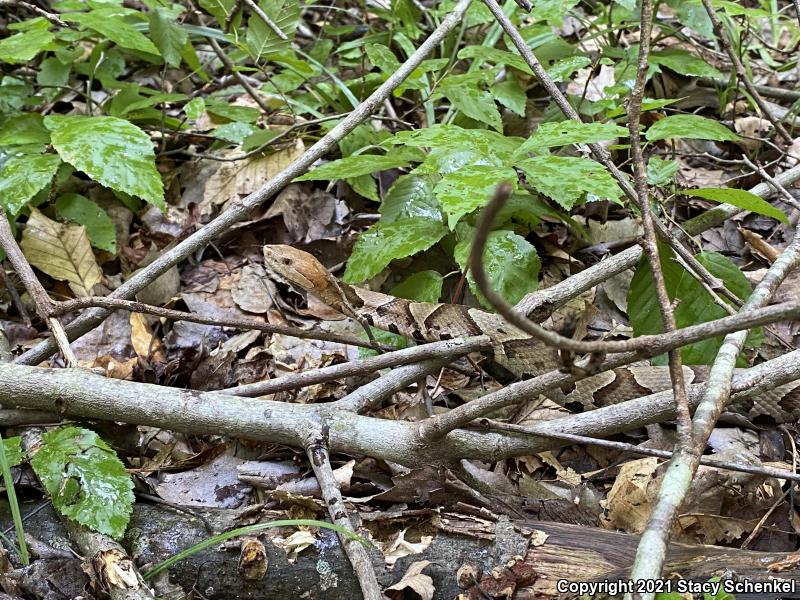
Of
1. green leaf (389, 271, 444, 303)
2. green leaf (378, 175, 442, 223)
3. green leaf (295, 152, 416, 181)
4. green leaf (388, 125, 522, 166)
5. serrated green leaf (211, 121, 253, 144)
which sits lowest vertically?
green leaf (389, 271, 444, 303)

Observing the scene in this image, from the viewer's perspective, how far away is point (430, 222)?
3102 mm

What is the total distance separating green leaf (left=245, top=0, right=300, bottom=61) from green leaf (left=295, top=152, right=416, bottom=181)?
0.94 m

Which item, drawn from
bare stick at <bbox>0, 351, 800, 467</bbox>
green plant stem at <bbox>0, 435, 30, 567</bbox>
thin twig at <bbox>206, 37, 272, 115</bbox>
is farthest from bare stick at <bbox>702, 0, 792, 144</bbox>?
green plant stem at <bbox>0, 435, 30, 567</bbox>

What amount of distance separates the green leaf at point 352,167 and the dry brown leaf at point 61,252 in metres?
1.33

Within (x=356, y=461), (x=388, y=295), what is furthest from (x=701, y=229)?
(x=356, y=461)

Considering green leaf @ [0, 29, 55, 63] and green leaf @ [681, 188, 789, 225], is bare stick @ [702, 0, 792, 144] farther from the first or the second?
green leaf @ [0, 29, 55, 63]

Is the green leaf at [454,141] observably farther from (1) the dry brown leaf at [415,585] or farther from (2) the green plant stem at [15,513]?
(2) the green plant stem at [15,513]

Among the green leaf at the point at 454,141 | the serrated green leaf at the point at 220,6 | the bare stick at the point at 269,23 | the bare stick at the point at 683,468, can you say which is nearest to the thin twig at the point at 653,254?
the bare stick at the point at 683,468

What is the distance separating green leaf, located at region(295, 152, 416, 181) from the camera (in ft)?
9.52

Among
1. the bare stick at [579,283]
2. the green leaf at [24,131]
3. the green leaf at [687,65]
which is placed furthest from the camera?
the green leaf at [687,65]

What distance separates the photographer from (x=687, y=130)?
2641 mm

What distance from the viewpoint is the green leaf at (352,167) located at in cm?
290

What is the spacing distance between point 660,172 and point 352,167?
4.14 feet

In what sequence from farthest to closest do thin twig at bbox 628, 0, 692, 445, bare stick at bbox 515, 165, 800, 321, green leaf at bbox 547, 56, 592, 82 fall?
green leaf at bbox 547, 56, 592, 82, bare stick at bbox 515, 165, 800, 321, thin twig at bbox 628, 0, 692, 445
